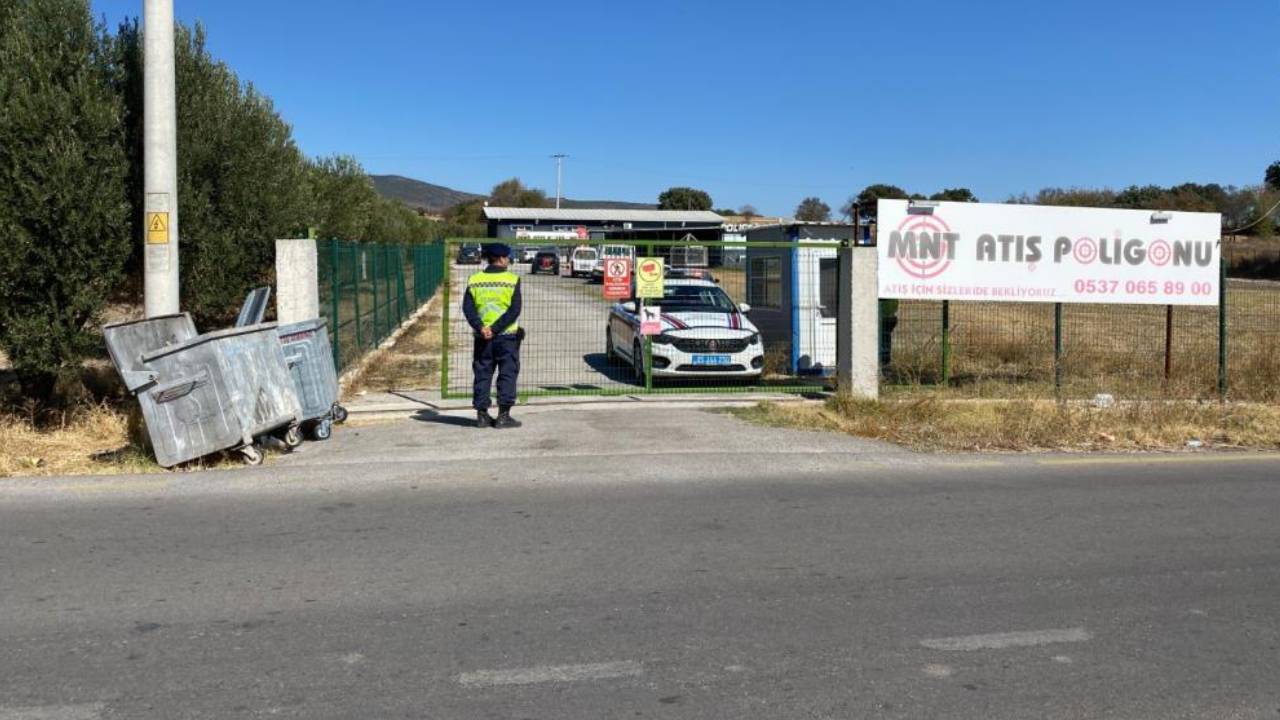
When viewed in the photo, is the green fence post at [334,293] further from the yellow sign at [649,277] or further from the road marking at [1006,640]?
the road marking at [1006,640]

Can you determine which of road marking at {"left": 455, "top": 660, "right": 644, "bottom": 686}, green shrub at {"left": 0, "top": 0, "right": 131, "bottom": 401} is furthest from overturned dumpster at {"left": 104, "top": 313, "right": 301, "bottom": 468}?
road marking at {"left": 455, "top": 660, "right": 644, "bottom": 686}

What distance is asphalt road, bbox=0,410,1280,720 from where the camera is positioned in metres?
4.08

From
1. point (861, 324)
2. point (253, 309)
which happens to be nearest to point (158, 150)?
point (253, 309)

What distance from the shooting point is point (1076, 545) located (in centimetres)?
634

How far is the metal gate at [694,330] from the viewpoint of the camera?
13.2m

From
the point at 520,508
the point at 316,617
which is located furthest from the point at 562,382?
the point at 316,617

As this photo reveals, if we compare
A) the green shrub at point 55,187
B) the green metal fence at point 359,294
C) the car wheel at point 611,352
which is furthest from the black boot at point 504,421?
the car wheel at point 611,352

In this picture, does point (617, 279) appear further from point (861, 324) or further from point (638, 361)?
point (861, 324)

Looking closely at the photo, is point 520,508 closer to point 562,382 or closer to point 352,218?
point 562,382

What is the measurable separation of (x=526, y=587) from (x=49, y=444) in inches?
234

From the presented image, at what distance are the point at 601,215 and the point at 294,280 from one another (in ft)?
332

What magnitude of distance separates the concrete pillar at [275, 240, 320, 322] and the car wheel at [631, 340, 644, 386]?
14.1 feet

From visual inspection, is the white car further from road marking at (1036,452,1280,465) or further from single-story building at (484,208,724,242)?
single-story building at (484,208,724,242)

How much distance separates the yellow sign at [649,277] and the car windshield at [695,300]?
124 centimetres
